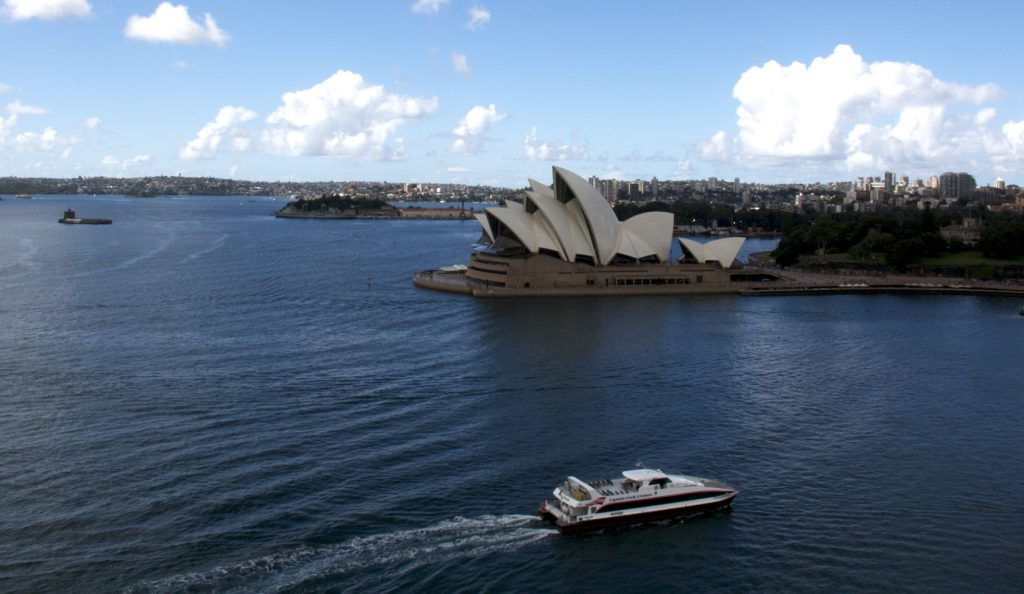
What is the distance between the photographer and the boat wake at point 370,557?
15.2 meters

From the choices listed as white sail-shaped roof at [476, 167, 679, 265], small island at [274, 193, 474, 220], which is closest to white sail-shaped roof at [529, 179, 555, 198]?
white sail-shaped roof at [476, 167, 679, 265]

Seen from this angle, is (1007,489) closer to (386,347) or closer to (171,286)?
(386,347)

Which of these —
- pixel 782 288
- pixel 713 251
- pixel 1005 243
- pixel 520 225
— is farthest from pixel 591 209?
pixel 1005 243

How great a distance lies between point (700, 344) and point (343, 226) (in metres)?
97.4

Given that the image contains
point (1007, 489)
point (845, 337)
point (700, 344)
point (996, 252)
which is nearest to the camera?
point (1007, 489)

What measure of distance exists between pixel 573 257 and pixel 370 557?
35.9 meters

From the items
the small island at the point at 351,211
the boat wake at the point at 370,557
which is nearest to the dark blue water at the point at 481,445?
the boat wake at the point at 370,557

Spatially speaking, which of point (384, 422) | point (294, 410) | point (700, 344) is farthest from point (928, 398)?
point (294, 410)

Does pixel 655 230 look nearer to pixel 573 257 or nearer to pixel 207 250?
pixel 573 257

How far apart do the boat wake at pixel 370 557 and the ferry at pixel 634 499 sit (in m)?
0.68

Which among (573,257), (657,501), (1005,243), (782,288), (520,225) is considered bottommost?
(657,501)

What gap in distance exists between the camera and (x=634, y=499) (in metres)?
18.5

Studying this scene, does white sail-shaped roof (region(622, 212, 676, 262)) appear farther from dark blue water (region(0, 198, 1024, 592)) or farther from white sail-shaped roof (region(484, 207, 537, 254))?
dark blue water (region(0, 198, 1024, 592))

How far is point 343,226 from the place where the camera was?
127625 mm
